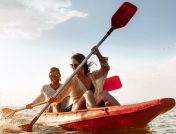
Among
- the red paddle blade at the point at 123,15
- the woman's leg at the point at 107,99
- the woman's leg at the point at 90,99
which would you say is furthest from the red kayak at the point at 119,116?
the red paddle blade at the point at 123,15

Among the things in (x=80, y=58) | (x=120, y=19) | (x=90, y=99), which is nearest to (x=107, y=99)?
(x=90, y=99)

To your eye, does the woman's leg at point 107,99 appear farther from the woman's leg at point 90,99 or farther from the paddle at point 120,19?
the paddle at point 120,19

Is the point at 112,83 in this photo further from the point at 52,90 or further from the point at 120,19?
the point at 120,19

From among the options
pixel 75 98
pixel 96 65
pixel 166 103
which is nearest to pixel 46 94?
pixel 75 98

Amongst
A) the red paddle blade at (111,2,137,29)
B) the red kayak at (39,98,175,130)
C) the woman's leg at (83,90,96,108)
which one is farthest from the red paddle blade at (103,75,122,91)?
the woman's leg at (83,90,96,108)

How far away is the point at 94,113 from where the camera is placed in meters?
7.32

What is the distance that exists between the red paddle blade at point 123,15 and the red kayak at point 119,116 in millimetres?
3168

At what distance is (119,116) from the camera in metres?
6.86

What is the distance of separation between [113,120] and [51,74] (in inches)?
144

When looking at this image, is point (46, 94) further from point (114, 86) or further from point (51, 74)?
point (114, 86)

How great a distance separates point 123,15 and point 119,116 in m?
3.77

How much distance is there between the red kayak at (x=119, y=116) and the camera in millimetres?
6329

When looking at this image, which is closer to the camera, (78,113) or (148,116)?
(148,116)

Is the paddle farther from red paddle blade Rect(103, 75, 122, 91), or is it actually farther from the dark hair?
red paddle blade Rect(103, 75, 122, 91)
